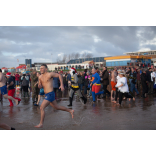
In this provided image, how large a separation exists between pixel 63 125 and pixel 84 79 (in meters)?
10.5

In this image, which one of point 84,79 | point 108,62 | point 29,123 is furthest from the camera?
point 108,62

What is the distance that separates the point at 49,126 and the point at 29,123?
83cm

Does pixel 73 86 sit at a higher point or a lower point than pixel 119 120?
higher

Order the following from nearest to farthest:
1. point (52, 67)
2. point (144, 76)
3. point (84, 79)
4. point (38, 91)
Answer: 1. point (38, 91)
2. point (144, 76)
3. point (84, 79)
4. point (52, 67)

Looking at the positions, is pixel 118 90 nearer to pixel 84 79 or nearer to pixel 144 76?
pixel 144 76

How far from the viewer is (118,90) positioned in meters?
9.77

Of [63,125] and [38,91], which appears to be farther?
[38,91]

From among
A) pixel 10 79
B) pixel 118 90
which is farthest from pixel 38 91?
pixel 118 90

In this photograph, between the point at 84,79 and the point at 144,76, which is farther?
the point at 84,79

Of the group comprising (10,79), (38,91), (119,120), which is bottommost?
(119,120)

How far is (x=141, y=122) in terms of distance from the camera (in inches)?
252

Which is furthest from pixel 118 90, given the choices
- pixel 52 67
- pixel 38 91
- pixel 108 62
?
pixel 52 67

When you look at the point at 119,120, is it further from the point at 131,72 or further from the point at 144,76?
the point at 131,72

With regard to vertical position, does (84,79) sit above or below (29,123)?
above
